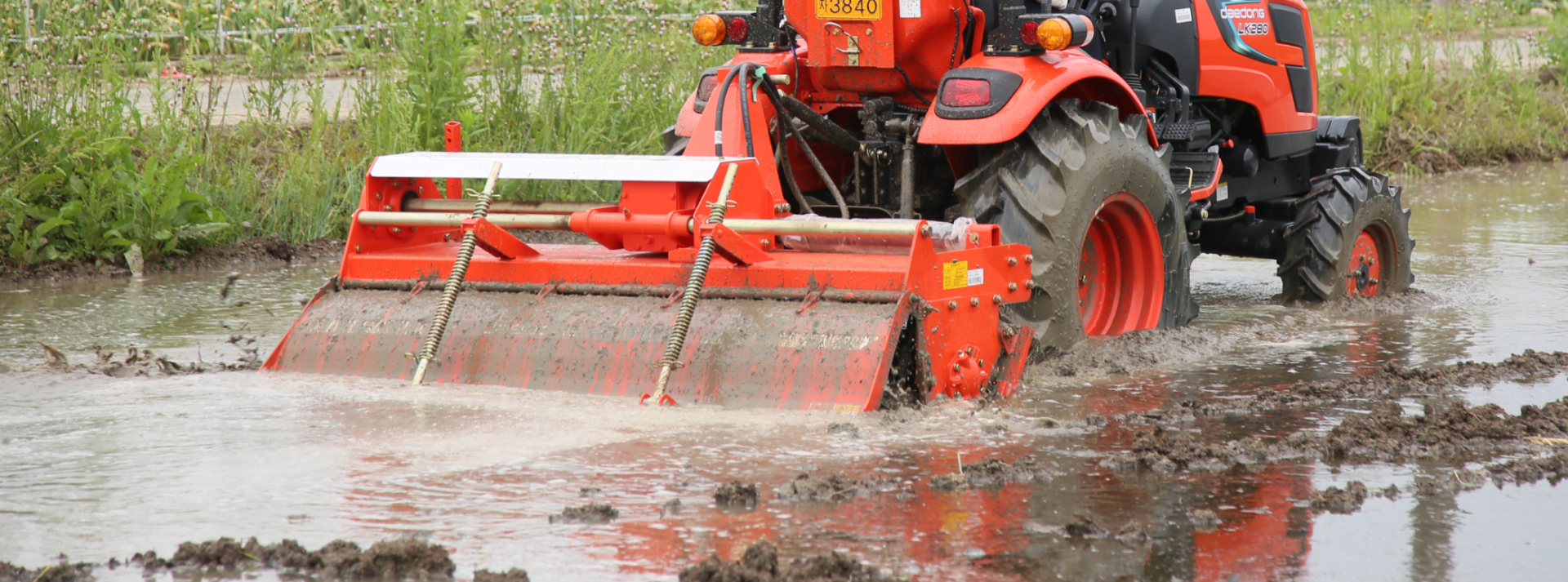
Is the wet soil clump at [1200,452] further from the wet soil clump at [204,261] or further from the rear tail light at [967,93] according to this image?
the wet soil clump at [204,261]

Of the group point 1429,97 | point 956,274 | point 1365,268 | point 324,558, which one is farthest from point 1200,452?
point 1429,97

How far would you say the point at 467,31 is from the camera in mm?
12469

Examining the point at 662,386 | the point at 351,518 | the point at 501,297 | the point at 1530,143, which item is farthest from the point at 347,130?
the point at 1530,143

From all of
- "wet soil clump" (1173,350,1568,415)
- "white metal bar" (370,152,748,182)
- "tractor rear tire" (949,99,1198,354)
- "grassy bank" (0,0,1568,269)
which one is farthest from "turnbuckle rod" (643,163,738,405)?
"grassy bank" (0,0,1568,269)

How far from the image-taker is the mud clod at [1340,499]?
3.40 m

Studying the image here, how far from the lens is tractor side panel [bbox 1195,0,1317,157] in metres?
6.09

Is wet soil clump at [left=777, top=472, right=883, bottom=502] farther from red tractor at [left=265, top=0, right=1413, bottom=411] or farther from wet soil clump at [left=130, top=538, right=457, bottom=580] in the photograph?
wet soil clump at [left=130, top=538, right=457, bottom=580]

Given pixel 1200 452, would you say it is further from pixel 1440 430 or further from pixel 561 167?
pixel 561 167

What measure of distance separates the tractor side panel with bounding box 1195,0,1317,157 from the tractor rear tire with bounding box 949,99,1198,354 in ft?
2.94

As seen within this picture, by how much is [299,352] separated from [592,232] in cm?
102

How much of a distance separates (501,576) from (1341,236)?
15.4 ft

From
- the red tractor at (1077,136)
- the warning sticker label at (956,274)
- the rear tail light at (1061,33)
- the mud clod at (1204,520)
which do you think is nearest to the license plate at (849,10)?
the red tractor at (1077,136)

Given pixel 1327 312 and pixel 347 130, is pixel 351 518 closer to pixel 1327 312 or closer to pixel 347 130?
pixel 1327 312

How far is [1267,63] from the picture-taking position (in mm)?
6352
